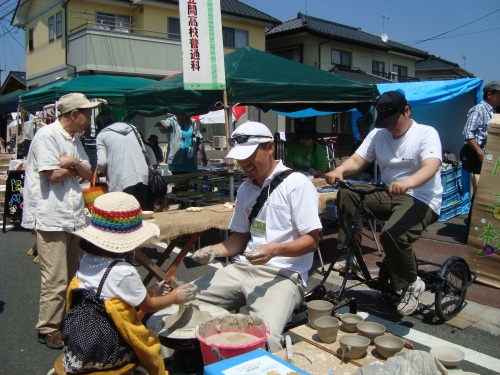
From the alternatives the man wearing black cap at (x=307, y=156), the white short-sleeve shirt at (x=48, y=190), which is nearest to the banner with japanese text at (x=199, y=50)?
the white short-sleeve shirt at (x=48, y=190)

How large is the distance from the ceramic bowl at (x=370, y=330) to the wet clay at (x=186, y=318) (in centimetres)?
89

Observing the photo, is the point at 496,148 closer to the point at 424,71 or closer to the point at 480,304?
the point at 480,304

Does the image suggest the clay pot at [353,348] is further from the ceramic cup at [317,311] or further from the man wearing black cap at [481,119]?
the man wearing black cap at [481,119]

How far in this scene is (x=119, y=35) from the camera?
19047mm

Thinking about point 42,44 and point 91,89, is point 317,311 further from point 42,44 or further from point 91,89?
point 42,44

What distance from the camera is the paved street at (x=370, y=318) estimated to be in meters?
3.52

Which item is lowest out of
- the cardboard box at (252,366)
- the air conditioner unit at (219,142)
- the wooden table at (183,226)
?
the cardboard box at (252,366)

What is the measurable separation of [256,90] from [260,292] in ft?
11.8

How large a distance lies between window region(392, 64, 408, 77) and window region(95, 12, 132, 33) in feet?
54.7

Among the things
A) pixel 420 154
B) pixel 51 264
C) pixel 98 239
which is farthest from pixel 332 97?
pixel 98 239

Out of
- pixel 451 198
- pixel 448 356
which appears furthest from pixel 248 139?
pixel 451 198

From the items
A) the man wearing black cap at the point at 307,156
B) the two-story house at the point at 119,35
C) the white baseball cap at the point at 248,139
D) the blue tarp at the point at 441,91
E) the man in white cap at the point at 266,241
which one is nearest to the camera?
the man in white cap at the point at 266,241

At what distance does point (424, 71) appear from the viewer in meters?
33.4

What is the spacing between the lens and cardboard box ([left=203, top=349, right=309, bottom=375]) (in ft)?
6.29
